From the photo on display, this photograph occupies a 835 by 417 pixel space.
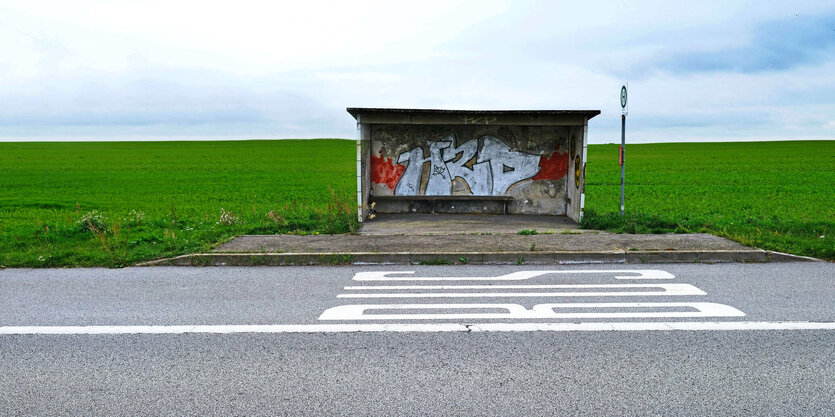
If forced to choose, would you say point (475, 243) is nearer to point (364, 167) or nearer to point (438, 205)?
point (364, 167)

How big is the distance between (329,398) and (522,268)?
189 inches

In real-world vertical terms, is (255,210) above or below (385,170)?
below

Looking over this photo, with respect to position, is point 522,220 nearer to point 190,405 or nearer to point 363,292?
point 363,292

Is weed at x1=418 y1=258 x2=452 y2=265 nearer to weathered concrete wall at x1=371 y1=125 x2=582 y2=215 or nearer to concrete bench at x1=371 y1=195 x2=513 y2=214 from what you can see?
concrete bench at x1=371 y1=195 x2=513 y2=214

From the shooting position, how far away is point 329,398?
3920 millimetres

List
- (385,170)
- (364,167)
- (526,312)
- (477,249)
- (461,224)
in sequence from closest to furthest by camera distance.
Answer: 1. (526,312)
2. (477,249)
3. (461,224)
4. (364,167)
5. (385,170)

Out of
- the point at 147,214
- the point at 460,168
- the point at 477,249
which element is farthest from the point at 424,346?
the point at 147,214

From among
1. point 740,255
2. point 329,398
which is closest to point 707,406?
point 329,398

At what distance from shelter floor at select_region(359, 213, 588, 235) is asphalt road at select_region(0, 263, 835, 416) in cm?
382

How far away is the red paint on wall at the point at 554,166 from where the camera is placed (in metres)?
14.4

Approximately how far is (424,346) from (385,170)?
390 inches

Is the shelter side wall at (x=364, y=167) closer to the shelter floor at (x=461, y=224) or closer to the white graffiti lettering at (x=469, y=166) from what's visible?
the shelter floor at (x=461, y=224)

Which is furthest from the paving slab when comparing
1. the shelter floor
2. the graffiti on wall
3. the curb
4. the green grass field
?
the graffiti on wall

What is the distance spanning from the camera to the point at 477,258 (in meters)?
8.74
